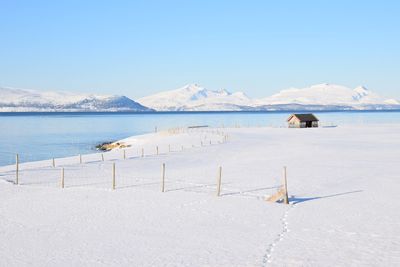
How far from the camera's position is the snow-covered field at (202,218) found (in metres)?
14.8

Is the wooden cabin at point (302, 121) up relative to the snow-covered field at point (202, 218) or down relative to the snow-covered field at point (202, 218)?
up

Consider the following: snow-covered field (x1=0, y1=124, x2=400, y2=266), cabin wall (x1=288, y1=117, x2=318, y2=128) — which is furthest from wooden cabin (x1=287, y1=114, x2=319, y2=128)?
snow-covered field (x1=0, y1=124, x2=400, y2=266)

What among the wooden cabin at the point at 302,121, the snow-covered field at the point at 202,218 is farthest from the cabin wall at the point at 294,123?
the snow-covered field at the point at 202,218

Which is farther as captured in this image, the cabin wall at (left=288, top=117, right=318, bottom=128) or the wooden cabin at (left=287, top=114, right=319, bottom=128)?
the wooden cabin at (left=287, top=114, right=319, bottom=128)

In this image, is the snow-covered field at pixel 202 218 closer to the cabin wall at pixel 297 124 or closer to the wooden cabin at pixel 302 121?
the cabin wall at pixel 297 124

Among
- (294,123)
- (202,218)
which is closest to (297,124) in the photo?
(294,123)

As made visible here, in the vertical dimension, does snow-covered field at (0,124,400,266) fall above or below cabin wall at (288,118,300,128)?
below

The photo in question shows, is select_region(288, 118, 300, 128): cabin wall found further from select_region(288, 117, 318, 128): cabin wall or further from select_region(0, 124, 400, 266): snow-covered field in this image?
select_region(0, 124, 400, 266): snow-covered field

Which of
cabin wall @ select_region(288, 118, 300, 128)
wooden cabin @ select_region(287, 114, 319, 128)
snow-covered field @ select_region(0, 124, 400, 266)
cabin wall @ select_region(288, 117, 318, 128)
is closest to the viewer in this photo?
snow-covered field @ select_region(0, 124, 400, 266)

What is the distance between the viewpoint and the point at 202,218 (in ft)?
66.5

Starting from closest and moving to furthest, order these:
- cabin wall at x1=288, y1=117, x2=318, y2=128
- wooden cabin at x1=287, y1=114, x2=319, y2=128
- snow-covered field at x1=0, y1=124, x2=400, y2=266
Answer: snow-covered field at x1=0, y1=124, x2=400, y2=266
cabin wall at x1=288, y1=117, x2=318, y2=128
wooden cabin at x1=287, y1=114, x2=319, y2=128

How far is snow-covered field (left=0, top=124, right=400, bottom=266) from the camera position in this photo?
14758mm

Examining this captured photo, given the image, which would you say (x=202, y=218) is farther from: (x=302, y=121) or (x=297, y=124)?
(x=302, y=121)

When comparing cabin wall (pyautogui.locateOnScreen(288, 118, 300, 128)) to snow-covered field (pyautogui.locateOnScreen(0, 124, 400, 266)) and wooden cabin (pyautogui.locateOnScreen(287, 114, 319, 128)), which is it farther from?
snow-covered field (pyautogui.locateOnScreen(0, 124, 400, 266))
